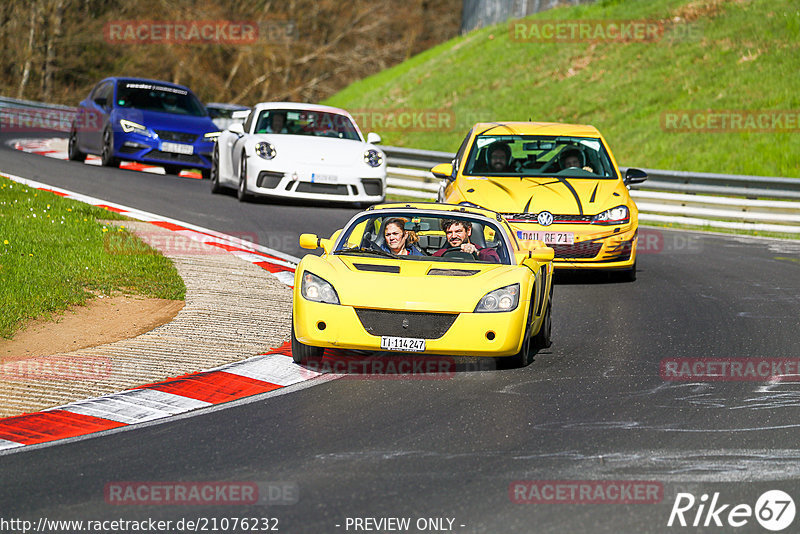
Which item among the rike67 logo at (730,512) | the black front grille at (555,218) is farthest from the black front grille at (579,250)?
the rike67 logo at (730,512)

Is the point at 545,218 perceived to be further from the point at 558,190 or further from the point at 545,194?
the point at 558,190

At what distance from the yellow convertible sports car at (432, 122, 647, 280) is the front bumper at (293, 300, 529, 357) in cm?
393

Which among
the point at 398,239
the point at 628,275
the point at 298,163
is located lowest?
the point at 628,275

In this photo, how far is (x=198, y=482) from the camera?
19.0ft

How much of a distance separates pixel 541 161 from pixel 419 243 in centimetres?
439

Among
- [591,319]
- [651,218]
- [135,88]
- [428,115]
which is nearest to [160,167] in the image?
[135,88]

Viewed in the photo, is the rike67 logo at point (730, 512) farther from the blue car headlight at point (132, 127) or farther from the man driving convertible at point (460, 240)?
the blue car headlight at point (132, 127)

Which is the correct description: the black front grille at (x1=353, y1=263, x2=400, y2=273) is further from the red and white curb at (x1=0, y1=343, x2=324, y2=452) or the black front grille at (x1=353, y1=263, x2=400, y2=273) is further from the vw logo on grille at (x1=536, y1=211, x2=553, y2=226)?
the vw logo on grille at (x1=536, y1=211, x2=553, y2=226)

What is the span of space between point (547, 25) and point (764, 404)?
98.0 ft

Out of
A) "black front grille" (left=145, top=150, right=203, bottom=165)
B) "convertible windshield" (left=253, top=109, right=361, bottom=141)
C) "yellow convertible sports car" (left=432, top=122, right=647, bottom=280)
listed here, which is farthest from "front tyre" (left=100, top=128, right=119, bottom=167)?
"yellow convertible sports car" (left=432, top=122, right=647, bottom=280)

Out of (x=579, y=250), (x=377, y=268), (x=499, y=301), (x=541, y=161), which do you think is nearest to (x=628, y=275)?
(x=579, y=250)

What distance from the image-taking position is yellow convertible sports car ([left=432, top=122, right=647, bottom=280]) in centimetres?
1277

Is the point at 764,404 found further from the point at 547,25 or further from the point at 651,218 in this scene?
the point at 547,25

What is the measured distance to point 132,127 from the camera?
834 inches
